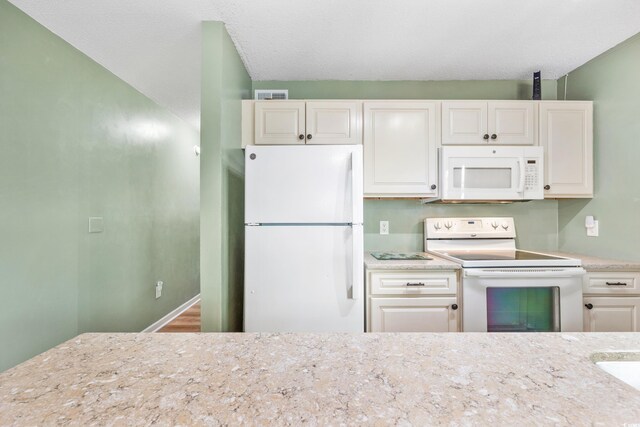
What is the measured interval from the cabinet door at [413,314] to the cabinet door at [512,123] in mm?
1276

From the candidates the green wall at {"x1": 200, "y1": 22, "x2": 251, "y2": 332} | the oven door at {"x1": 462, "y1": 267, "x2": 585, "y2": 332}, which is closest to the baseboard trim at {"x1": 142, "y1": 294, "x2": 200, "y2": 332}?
the green wall at {"x1": 200, "y1": 22, "x2": 251, "y2": 332}

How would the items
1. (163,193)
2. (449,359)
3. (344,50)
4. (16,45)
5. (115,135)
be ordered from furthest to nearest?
Result: (163,193) → (115,135) → (344,50) → (16,45) → (449,359)

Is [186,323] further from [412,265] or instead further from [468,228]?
[468,228]

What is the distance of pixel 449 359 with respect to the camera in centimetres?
65

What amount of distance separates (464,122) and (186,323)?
3.30m

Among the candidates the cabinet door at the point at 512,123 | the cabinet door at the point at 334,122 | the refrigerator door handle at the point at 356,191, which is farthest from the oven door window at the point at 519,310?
the cabinet door at the point at 334,122

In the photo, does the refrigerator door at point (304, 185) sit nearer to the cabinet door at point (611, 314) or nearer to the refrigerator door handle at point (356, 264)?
the refrigerator door handle at point (356, 264)

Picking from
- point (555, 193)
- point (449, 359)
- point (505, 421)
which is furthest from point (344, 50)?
point (505, 421)

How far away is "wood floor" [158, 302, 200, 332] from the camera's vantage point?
3113mm

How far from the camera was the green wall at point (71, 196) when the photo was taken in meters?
1.68

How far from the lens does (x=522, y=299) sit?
6.33ft

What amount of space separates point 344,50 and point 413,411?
225 centimetres

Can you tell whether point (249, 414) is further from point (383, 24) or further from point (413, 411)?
point (383, 24)

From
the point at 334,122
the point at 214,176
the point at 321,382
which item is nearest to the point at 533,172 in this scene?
the point at 334,122
